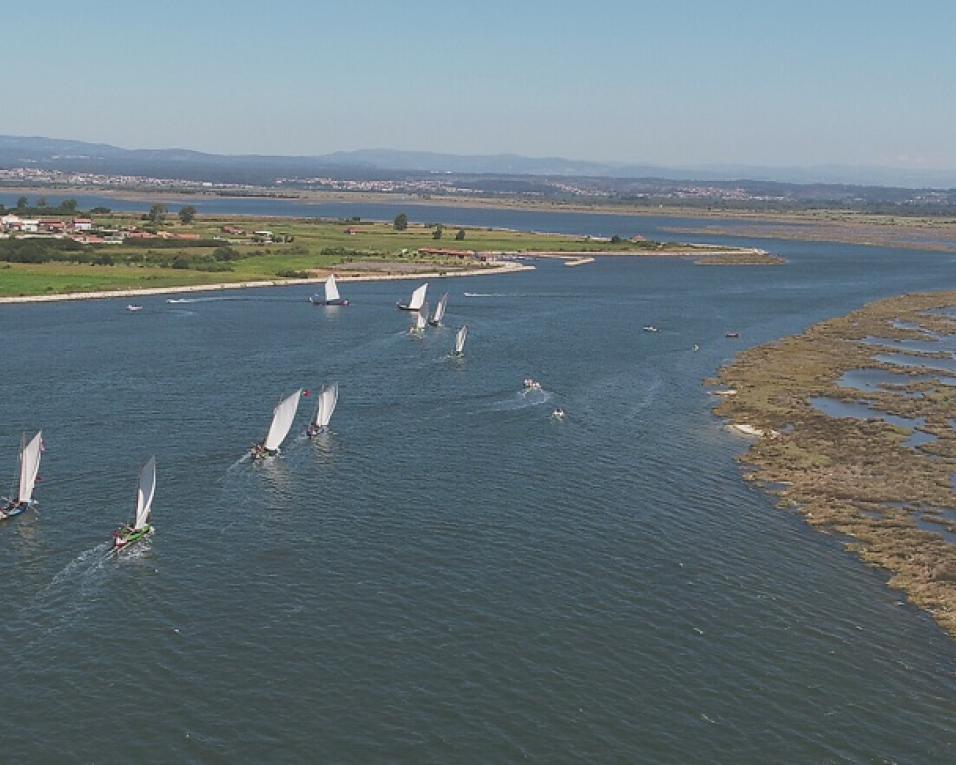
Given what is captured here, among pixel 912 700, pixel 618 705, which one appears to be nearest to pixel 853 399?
pixel 912 700

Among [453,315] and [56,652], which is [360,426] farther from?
[453,315]

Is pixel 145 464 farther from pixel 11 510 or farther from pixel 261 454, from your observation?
pixel 261 454

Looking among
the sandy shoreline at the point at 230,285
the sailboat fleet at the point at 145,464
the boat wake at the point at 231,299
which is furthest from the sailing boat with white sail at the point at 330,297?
the sailboat fleet at the point at 145,464

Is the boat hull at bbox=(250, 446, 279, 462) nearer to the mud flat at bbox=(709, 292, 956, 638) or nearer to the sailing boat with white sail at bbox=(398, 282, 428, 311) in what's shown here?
the mud flat at bbox=(709, 292, 956, 638)

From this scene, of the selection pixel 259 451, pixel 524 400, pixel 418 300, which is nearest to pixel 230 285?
pixel 418 300

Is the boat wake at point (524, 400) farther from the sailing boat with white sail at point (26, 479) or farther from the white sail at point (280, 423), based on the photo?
the sailing boat with white sail at point (26, 479)

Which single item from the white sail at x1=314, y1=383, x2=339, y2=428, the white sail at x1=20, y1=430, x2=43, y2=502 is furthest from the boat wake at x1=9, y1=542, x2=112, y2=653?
the white sail at x1=314, y1=383, x2=339, y2=428
